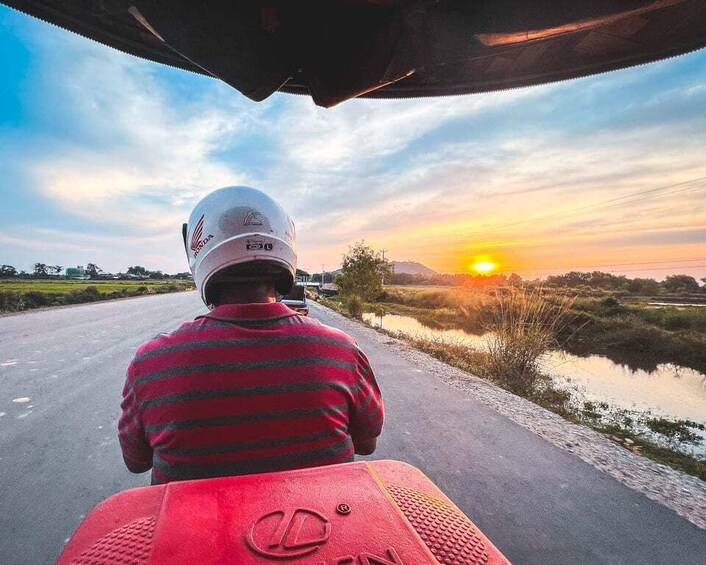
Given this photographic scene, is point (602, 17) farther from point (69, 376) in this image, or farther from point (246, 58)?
point (69, 376)

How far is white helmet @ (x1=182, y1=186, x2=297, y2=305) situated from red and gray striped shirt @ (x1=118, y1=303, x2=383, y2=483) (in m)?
0.26

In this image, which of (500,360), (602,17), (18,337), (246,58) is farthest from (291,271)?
(18,337)

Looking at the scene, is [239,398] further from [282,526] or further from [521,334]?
[521,334]

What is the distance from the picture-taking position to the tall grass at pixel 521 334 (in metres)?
6.78

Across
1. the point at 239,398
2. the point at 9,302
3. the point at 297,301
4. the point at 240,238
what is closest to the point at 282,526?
the point at 239,398

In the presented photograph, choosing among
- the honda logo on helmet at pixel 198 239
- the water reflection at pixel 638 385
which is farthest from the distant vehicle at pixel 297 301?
the honda logo on helmet at pixel 198 239

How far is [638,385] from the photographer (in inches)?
A: 418

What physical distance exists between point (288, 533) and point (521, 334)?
7143mm

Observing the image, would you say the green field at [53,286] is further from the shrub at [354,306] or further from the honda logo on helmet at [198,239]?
the honda logo on helmet at [198,239]

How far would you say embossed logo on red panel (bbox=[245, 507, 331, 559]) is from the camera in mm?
591

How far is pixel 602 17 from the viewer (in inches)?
58.4

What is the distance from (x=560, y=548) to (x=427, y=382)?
3946 mm

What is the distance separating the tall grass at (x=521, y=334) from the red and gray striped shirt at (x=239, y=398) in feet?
20.3

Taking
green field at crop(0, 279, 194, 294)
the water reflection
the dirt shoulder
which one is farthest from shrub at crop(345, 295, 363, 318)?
green field at crop(0, 279, 194, 294)
